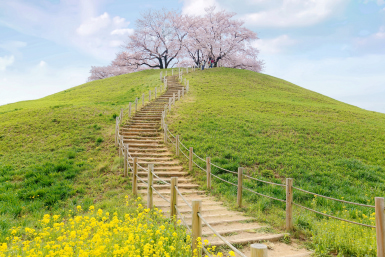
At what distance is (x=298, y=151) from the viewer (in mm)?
11797

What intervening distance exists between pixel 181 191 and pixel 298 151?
636 cm

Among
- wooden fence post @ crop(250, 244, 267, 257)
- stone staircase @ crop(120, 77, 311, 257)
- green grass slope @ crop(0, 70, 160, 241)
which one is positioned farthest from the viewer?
green grass slope @ crop(0, 70, 160, 241)

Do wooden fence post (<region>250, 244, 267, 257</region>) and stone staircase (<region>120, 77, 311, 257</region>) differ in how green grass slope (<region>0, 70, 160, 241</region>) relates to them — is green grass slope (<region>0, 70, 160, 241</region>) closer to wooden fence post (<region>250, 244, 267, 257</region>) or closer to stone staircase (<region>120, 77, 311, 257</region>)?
stone staircase (<region>120, 77, 311, 257</region>)

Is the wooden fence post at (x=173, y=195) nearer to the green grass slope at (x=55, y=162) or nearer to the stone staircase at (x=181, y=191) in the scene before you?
the stone staircase at (x=181, y=191)

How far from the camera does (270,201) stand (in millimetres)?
7586

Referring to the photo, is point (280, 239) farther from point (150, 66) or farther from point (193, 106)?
point (150, 66)

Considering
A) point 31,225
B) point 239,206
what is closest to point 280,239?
point 239,206

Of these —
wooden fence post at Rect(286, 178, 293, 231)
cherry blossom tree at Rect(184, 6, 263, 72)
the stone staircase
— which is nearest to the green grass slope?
the stone staircase

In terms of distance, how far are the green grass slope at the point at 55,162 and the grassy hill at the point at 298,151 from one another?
159 inches

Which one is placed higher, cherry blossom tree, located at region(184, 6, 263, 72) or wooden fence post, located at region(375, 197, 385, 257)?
cherry blossom tree, located at region(184, 6, 263, 72)

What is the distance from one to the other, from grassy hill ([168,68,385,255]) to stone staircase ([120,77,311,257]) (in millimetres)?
704

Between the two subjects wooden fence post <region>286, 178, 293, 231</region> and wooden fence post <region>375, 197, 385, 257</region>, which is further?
wooden fence post <region>286, 178, 293, 231</region>

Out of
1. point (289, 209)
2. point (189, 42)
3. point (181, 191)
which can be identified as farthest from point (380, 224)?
point (189, 42)

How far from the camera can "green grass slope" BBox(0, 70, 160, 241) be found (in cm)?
761
